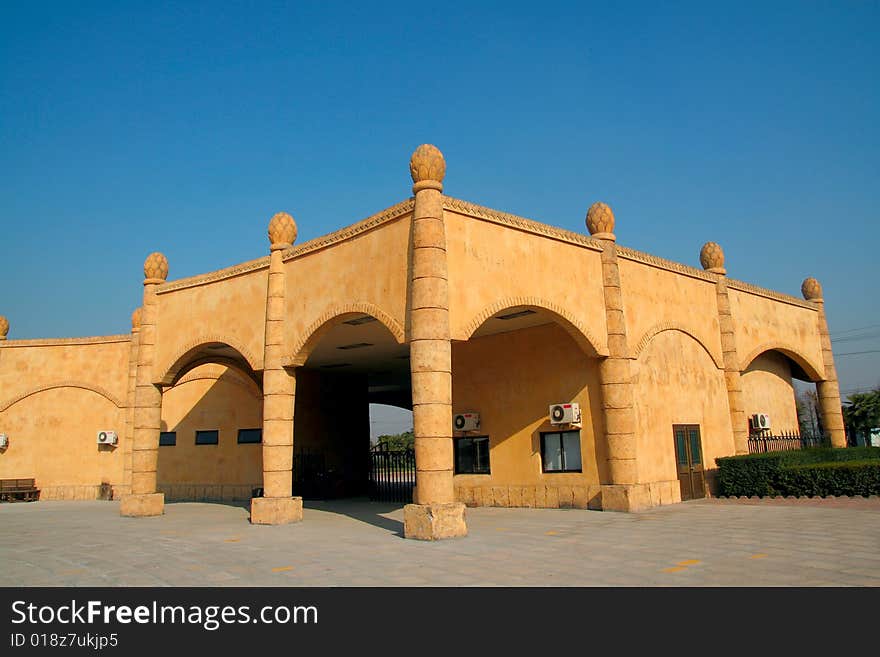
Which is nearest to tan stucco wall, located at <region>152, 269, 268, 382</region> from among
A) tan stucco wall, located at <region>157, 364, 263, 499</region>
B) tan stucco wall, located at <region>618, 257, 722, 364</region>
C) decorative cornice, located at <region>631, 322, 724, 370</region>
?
tan stucco wall, located at <region>157, 364, 263, 499</region>

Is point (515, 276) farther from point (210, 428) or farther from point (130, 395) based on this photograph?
point (130, 395)

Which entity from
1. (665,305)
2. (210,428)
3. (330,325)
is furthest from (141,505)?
(665,305)

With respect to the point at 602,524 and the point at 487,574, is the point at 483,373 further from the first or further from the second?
the point at 487,574

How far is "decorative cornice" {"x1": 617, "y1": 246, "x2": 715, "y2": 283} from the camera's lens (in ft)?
57.8

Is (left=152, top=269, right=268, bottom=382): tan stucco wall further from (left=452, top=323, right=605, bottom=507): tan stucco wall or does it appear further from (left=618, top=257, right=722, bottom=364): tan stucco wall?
(left=618, top=257, right=722, bottom=364): tan stucco wall

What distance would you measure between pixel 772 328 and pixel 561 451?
10.4m

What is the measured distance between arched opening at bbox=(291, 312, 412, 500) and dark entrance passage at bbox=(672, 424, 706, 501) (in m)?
8.69

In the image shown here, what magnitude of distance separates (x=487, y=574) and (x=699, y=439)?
12.2 meters

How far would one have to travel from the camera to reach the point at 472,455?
18859 millimetres

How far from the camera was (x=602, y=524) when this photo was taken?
13367mm

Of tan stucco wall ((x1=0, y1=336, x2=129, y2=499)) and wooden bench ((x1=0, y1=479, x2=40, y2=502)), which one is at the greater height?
tan stucco wall ((x1=0, y1=336, x2=129, y2=499))

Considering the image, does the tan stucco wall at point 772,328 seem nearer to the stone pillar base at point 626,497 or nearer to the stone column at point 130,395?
the stone pillar base at point 626,497
